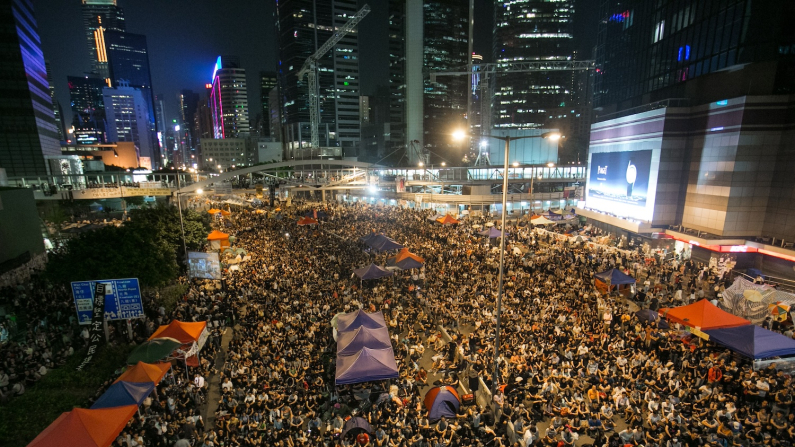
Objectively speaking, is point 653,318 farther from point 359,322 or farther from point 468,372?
Answer: point 359,322

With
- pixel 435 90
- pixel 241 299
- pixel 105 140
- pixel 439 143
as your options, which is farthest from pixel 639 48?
pixel 105 140

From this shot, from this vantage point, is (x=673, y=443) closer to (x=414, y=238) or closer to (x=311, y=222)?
(x=414, y=238)

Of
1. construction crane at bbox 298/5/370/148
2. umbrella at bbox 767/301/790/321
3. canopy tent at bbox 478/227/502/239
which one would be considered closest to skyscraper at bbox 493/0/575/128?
construction crane at bbox 298/5/370/148

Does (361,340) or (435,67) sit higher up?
(435,67)

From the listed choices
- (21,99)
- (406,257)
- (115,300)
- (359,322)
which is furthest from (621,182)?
(21,99)

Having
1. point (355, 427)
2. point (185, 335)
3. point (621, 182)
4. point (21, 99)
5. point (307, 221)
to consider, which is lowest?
point (355, 427)

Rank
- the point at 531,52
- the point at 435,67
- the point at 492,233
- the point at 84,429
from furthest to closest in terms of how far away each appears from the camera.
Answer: the point at 531,52 → the point at 435,67 → the point at 492,233 → the point at 84,429
